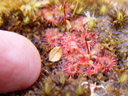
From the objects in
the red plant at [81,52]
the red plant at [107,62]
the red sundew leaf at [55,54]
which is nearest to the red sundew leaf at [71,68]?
the red plant at [81,52]

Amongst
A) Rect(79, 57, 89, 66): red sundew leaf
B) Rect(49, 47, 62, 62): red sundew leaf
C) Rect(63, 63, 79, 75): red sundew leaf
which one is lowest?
Rect(63, 63, 79, 75): red sundew leaf

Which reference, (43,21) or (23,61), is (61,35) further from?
(23,61)

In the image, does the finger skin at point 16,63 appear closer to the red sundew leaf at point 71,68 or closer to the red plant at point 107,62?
the red sundew leaf at point 71,68

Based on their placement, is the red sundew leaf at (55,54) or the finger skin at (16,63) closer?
the finger skin at (16,63)

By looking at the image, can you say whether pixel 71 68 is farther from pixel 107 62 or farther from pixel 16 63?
pixel 16 63

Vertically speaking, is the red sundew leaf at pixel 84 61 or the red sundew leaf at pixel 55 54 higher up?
the red sundew leaf at pixel 55 54

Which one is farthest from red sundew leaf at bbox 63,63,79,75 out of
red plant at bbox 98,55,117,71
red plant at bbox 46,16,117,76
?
red plant at bbox 98,55,117,71

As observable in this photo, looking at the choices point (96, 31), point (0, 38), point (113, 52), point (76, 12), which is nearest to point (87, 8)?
point (76, 12)

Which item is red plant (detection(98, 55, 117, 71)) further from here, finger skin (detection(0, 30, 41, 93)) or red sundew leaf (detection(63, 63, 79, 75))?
finger skin (detection(0, 30, 41, 93))

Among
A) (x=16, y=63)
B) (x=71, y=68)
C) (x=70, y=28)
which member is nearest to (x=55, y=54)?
(x=71, y=68)
